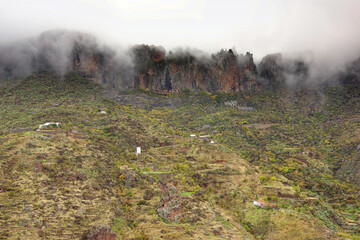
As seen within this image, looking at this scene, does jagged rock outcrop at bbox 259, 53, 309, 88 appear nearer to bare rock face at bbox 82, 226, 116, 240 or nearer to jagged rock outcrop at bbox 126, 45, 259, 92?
jagged rock outcrop at bbox 126, 45, 259, 92

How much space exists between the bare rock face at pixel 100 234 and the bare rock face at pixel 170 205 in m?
11.3

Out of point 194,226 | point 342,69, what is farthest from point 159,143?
point 342,69

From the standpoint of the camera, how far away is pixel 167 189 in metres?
57.1

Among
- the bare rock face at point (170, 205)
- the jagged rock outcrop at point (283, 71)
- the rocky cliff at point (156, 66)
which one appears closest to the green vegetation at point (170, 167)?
the bare rock face at point (170, 205)

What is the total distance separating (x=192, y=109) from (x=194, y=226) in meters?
84.6

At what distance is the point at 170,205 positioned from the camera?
176 feet

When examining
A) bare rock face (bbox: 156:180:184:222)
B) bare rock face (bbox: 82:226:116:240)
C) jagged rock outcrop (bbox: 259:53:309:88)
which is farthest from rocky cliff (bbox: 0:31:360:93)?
bare rock face (bbox: 82:226:116:240)

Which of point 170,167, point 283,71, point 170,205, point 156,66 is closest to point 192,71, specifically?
point 156,66

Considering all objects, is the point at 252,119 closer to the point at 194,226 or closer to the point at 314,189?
the point at 314,189

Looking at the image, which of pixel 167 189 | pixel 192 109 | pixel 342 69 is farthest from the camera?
pixel 342 69

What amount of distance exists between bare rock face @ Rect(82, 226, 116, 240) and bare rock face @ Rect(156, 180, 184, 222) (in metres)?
11.3

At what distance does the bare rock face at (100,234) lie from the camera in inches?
1682

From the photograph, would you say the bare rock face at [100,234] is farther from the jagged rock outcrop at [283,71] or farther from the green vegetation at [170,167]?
the jagged rock outcrop at [283,71]

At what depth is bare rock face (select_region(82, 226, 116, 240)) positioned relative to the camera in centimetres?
4272
